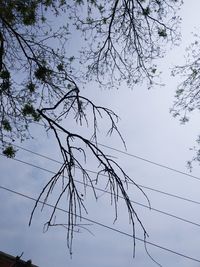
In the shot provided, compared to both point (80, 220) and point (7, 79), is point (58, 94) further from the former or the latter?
point (80, 220)

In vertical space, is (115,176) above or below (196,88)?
below

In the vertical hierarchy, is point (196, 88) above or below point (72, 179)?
above

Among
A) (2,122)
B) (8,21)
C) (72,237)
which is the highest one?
(8,21)

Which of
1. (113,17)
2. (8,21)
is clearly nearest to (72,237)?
(8,21)

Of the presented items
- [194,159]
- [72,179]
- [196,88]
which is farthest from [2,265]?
[72,179]

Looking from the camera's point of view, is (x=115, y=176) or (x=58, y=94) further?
(x=58, y=94)

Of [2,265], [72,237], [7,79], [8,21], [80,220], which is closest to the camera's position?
[72,237]

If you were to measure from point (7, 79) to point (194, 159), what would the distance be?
6.58 m

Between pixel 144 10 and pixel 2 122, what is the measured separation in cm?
417

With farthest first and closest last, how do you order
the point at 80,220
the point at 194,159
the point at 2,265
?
the point at 2,265 < the point at 194,159 < the point at 80,220

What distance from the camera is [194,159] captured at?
34.8ft

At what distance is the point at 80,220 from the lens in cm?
335

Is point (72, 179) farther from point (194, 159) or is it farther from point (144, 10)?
point (194, 159)

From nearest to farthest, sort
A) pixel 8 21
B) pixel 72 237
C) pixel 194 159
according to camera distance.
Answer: pixel 72 237, pixel 8 21, pixel 194 159
